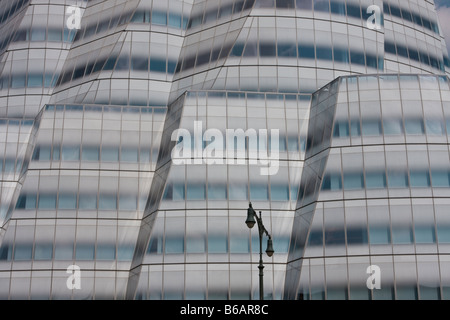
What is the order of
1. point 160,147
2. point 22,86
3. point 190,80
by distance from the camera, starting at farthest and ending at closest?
point 22,86 < point 190,80 < point 160,147

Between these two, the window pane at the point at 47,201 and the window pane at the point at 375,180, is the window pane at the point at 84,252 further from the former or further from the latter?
the window pane at the point at 375,180

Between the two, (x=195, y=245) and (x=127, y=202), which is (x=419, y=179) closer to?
(x=195, y=245)

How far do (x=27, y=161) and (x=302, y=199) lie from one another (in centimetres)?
2491

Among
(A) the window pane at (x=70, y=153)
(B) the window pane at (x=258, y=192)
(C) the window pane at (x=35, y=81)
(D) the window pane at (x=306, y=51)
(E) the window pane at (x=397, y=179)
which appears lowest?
(E) the window pane at (x=397, y=179)

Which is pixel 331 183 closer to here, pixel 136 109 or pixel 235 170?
pixel 235 170

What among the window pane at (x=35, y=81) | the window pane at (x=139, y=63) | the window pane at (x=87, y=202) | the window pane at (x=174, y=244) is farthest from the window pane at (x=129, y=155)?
the window pane at (x=35, y=81)

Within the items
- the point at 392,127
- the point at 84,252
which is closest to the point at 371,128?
the point at 392,127

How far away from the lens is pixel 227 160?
2096 inches

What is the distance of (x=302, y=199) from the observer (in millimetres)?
52906

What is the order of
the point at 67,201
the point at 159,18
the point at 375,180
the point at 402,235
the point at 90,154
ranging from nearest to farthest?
the point at 402,235, the point at 375,180, the point at 67,201, the point at 90,154, the point at 159,18

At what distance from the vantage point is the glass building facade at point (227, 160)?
48.9m

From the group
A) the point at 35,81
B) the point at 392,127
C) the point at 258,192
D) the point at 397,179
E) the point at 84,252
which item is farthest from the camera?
the point at 35,81

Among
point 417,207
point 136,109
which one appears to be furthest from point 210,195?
point 417,207

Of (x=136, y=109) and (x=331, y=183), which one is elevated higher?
(x=136, y=109)
